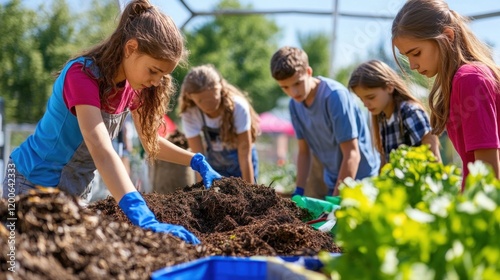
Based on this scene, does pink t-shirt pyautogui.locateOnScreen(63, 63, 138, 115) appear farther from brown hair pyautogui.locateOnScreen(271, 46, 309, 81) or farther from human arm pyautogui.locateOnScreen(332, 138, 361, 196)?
human arm pyautogui.locateOnScreen(332, 138, 361, 196)

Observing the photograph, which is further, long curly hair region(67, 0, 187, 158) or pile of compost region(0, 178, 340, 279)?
long curly hair region(67, 0, 187, 158)

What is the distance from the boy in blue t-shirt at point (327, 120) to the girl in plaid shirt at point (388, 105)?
0.16m

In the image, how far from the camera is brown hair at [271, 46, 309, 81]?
3705 mm

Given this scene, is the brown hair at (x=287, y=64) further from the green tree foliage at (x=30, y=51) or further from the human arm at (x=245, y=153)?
→ the green tree foliage at (x=30, y=51)

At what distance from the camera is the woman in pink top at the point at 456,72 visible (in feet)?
6.81

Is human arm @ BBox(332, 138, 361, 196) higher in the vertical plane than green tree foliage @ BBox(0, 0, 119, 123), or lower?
lower

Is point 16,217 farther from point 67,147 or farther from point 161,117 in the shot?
point 161,117

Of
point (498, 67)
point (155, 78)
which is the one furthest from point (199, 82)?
point (498, 67)

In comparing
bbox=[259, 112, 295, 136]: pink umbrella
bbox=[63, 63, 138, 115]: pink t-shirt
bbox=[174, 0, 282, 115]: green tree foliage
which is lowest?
bbox=[259, 112, 295, 136]: pink umbrella

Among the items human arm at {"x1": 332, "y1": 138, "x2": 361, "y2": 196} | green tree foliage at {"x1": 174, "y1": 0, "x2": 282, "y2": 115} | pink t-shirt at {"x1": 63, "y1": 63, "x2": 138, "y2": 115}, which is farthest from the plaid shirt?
green tree foliage at {"x1": 174, "y1": 0, "x2": 282, "y2": 115}

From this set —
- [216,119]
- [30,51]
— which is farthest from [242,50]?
[216,119]

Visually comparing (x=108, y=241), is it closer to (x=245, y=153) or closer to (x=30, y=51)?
(x=245, y=153)

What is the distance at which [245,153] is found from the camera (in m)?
4.13

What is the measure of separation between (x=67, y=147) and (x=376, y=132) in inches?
83.7
